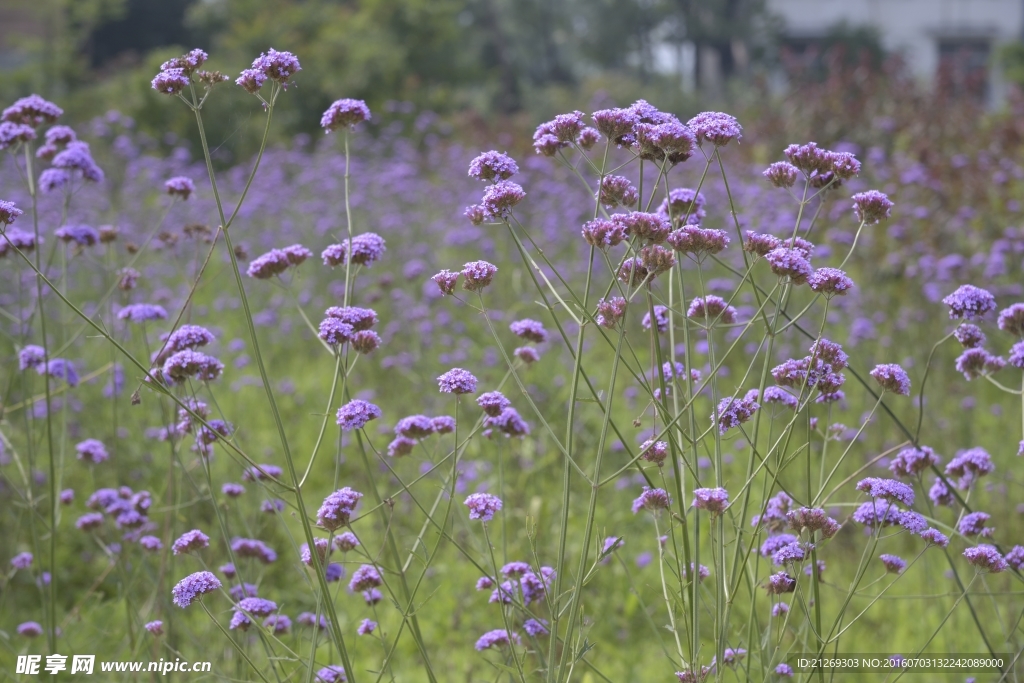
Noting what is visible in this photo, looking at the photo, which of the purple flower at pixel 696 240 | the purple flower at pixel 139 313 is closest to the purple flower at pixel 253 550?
the purple flower at pixel 139 313

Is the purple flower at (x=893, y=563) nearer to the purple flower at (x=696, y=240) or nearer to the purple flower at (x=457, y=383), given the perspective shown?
the purple flower at (x=696, y=240)

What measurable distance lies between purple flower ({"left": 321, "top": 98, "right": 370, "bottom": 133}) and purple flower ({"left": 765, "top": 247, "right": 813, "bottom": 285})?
99 cm

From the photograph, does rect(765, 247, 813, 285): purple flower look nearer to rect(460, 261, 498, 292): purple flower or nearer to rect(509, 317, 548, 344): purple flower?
rect(460, 261, 498, 292): purple flower

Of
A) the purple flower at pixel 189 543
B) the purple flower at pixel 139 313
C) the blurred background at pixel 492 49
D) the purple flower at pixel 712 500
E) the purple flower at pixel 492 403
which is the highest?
the blurred background at pixel 492 49

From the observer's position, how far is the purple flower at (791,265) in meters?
1.75

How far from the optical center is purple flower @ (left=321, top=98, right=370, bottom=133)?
222 centimetres

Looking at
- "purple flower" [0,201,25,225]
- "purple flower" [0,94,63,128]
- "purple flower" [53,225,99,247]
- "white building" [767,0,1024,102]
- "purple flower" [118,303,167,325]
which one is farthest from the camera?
"white building" [767,0,1024,102]

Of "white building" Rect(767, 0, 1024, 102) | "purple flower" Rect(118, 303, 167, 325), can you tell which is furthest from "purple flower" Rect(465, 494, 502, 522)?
"white building" Rect(767, 0, 1024, 102)

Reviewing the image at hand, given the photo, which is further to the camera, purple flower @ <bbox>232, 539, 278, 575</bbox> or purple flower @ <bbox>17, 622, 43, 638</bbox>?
purple flower @ <bbox>17, 622, 43, 638</bbox>

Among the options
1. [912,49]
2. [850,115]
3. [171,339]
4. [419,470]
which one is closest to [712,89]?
[912,49]

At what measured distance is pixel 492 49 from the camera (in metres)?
32.4

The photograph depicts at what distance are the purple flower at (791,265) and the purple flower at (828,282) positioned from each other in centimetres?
3

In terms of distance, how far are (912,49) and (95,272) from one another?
3180 cm

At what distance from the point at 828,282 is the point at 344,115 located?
1137 millimetres
